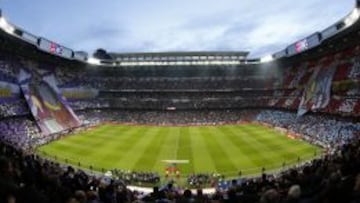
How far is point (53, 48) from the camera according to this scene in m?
87.8

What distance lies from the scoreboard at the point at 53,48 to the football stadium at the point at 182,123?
212 millimetres

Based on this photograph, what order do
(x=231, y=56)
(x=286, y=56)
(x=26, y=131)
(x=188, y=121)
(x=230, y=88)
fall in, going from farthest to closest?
1. (x=231, y=56)
2. (x=230, y=88)
3. (x=188, y=121)
4. (x=286, y=56)
5. (x=26, y=131)

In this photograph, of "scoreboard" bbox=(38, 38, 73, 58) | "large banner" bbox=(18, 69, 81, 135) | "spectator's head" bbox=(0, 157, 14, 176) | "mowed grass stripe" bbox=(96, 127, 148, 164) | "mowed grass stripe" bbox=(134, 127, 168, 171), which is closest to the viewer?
"spectator's head" bbox=(0, 157, 14, 176)

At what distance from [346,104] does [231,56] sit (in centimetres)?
6523

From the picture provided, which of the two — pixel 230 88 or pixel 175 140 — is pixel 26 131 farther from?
pixel 230 88

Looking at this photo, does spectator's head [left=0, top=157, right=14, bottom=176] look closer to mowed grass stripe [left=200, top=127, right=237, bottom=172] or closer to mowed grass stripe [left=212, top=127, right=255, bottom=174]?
mowed grass stripe [left=212, top=127, right=255, bottom=174]

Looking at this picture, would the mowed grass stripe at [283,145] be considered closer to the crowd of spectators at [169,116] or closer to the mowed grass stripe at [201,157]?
the mowed grass stripe at [201,157]

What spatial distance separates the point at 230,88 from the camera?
402 ft

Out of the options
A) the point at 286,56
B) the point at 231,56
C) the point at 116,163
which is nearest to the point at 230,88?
the point at 231,56

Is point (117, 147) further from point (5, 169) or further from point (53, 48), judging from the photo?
point (5, 169)

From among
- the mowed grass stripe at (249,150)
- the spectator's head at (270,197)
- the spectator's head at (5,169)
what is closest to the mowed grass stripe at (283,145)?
the mowed grass stripe at (249,150)

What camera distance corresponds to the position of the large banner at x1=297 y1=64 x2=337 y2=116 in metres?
77.4

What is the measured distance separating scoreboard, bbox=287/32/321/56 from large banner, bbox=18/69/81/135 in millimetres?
47717

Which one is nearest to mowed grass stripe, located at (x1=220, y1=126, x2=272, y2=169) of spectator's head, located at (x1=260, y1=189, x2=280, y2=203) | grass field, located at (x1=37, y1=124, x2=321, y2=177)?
grass field, located at (x1=37, y1=124, x2=321, y2=177)
